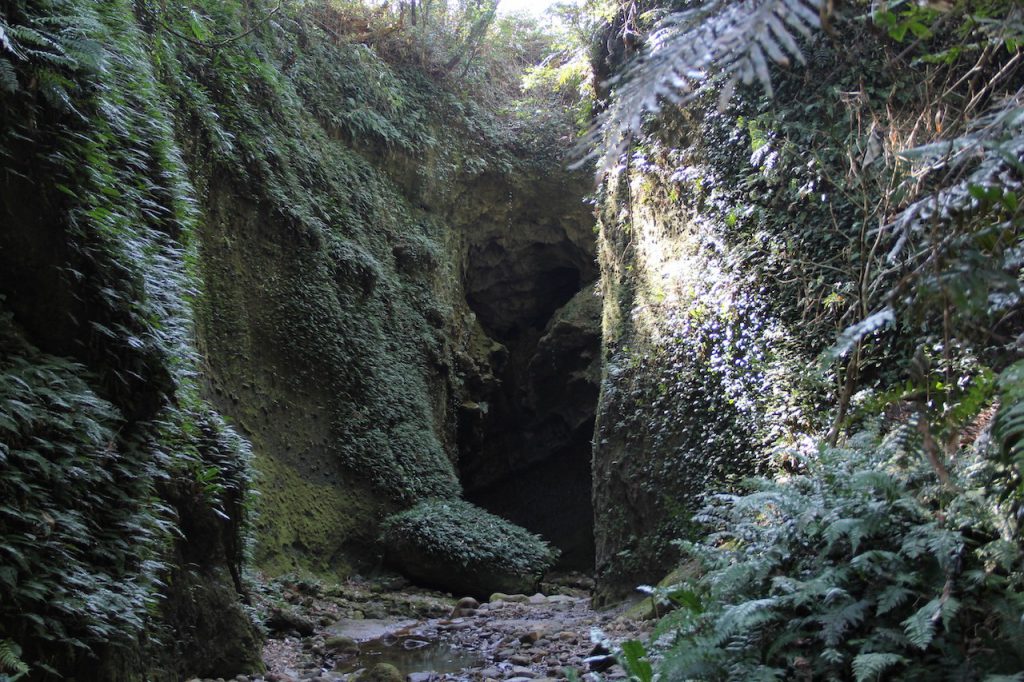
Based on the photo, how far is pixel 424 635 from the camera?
24.8ft

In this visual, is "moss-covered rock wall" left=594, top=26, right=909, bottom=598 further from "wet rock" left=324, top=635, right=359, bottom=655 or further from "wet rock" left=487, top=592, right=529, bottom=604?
"wet rock" left=324, top=635, right=359, bottom=655

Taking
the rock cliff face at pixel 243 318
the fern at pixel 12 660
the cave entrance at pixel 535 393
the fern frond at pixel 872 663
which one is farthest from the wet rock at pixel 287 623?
the cave entrance at pixel 535 393

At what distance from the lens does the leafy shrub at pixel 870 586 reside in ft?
8.40

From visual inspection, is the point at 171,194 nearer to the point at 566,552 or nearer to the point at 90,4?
the point at 90,4

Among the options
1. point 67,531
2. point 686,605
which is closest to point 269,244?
point 67,531

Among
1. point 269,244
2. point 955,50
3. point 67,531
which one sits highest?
point 269,244

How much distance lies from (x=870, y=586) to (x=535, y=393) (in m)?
14.5

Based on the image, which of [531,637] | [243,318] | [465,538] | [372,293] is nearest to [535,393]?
[372,293]

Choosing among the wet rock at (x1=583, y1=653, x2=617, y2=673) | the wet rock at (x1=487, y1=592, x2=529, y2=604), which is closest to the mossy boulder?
the wet rock at (x1=487, y1=592, x2=529, y2=604)

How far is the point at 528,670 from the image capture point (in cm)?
551

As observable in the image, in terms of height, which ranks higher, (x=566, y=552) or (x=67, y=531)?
(x=566, y=552)

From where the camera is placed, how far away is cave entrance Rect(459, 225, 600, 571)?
16.5m

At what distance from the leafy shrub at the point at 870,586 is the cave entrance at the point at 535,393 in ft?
41.4

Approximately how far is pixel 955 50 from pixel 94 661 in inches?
167
